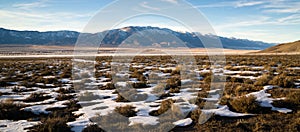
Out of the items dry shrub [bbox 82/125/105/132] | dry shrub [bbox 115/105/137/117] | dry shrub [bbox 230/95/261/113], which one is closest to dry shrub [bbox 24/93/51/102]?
dry shrub [bbox 115/105/137/117]

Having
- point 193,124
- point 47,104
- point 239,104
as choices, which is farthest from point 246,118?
point 47,104

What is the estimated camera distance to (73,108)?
8.12 meters

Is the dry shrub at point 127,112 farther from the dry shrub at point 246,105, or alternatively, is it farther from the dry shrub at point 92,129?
the dry shrub at point 246,105

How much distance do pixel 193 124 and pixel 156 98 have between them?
3409mm

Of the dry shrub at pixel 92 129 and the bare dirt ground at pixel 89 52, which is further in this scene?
the bare dirt ground at pixel 89 52

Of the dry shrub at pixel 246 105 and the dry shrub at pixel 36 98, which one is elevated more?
the dry shrub at pixel 246 105

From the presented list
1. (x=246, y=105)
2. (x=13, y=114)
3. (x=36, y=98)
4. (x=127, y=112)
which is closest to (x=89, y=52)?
(x=36, y=98)

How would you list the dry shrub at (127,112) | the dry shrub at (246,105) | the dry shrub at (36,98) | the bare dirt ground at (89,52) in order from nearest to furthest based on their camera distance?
the dry shrub at (246,105) < the dry shrub at (127,112) < the dry shrub at (36,98) < the bare dirt ground at (89,52)

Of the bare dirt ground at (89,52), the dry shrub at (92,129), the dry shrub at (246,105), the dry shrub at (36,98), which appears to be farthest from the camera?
the bare dirt ground at (89,52)

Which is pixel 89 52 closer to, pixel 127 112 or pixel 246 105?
pixel 127 112

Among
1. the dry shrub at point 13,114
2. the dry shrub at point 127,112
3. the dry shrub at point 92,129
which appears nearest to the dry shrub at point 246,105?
the dry shrub at point 127,112

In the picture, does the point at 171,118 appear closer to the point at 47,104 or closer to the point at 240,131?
the point at 240,131

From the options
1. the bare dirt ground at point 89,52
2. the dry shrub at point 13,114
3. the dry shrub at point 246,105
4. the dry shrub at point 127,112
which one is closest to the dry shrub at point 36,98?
the dry shrub at point 13,114

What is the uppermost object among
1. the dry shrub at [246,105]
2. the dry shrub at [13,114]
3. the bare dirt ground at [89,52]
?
the bare dirt ground at [89,52]
